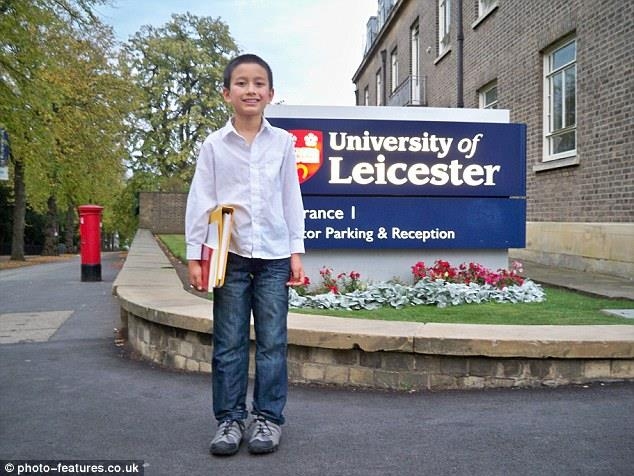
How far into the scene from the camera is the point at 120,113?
1188 inches

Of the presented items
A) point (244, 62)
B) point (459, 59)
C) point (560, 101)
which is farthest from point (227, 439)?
point (459, 59)

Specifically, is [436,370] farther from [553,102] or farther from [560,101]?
[553,102]

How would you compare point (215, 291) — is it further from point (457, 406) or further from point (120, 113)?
point (120, 113)

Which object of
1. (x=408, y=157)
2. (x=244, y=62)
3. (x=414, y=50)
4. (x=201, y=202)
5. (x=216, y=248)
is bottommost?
(x=216, y=248)

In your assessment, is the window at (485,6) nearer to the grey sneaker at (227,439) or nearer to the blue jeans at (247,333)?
the blue jeans at (247,333)

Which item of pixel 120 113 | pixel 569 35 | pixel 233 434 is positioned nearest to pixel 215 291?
pixel 233 434

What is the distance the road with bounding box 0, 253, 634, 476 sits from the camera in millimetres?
3076

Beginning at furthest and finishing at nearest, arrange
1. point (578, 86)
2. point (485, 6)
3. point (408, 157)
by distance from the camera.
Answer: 1. point (485, 6)
2. point (578, 86)
3. point (408, 157)

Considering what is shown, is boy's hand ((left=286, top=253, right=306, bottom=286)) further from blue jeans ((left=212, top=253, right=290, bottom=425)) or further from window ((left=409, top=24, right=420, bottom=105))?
window ((left=409, top=24, right=420, bottom=105))

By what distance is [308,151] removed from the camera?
7.08m

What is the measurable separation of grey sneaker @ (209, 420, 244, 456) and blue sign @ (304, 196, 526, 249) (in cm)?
395

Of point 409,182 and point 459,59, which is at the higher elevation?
point 459,59

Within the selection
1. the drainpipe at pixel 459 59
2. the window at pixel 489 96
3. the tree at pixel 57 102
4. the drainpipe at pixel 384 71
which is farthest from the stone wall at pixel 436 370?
the drainpipe at pixel 384 71

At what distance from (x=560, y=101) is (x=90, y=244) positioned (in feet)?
30.8
